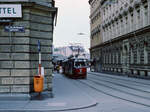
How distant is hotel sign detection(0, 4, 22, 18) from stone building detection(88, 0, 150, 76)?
2204 centimetres

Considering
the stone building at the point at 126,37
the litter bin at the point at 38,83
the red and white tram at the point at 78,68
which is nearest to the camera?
the litter bin at the point at 38,83

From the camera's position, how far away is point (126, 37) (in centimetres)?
4019

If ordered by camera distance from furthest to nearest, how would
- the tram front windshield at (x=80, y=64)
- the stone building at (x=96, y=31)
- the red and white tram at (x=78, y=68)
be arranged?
the stone building at (x=96, y=31) → the tram front windshield at (x=80, y=64) → the red and white tram at (x=78, y=68)

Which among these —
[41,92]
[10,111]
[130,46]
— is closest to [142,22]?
[130,46]

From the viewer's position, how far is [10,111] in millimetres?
9781

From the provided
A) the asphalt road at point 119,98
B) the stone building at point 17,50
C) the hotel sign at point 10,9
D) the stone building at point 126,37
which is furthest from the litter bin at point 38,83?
the stone building at point 126,37

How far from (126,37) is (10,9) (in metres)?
29.7

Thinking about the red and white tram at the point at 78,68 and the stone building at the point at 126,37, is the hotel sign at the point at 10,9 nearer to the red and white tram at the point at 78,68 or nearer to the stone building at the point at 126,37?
the red and white tram at the point at 78,68

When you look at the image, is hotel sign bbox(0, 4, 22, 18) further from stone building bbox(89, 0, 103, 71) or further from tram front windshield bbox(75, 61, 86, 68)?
stone building bbox(89, 0, 103, 71)

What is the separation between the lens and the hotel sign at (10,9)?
12711mm

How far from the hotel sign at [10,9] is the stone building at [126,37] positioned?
22035mm

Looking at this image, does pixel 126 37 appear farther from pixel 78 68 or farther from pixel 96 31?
pixel 96 31

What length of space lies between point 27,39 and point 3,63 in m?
1.68

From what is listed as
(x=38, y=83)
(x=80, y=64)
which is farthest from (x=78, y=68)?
(x=38, y=83)
